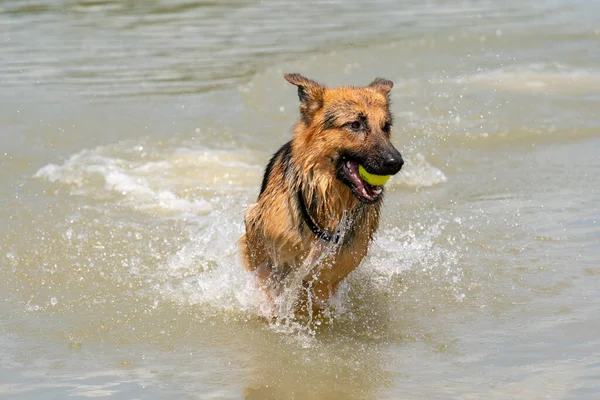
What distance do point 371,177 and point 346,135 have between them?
0.33 meters

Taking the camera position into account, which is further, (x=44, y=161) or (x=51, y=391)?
(x=44, y=161)

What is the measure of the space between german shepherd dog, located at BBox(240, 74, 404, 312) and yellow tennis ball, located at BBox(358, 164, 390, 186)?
0.11ft

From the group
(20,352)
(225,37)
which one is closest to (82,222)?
(20,352)

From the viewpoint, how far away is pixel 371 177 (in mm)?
5645

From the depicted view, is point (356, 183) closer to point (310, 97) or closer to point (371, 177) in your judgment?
point (371, 177)

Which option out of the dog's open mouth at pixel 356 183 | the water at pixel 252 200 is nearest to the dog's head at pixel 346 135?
the dog's open mouth at pixel 356 183

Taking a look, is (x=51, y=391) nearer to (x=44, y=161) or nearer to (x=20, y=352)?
(x=20, y=352)

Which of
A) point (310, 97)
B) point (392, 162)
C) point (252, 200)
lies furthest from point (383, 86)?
point (252, 200)

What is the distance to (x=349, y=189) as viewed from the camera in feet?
19.5

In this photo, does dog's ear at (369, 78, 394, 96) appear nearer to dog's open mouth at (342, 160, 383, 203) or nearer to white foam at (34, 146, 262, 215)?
dog's open mouth at (342, 160, 383, 203)

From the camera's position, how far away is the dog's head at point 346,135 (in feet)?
18.4

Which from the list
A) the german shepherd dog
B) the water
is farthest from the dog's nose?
the water

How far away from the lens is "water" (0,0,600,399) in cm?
539

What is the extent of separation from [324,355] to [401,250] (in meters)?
2.17
